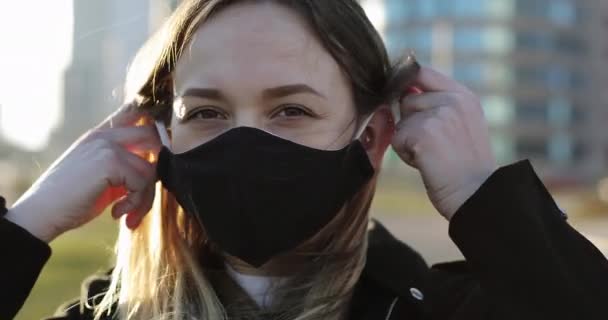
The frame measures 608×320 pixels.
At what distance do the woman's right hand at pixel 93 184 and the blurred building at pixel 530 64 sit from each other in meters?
47.6

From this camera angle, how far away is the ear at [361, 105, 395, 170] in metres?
2.03

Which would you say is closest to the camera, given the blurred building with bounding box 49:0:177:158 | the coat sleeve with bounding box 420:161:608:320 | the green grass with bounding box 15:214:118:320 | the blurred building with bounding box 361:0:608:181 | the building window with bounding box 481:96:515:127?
the coat sleeve with bounding box 420:161:608:320

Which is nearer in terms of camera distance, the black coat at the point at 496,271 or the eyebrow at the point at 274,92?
the black coat at the point at 496,271

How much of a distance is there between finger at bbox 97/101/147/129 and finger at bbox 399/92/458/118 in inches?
31.2

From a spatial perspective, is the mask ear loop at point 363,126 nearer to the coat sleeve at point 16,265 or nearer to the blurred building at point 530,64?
the coat sleeve at point 16,265

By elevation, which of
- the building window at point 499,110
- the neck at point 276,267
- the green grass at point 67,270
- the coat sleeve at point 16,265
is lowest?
the building window at point 499,110

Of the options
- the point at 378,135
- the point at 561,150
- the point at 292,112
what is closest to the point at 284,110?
the point at 292,112

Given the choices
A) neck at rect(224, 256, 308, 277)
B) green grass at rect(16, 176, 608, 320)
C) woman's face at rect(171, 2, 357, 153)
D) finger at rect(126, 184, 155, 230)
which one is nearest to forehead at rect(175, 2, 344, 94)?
woman's face at rect(171, 2, 357, 153)

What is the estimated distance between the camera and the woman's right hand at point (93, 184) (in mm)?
1971

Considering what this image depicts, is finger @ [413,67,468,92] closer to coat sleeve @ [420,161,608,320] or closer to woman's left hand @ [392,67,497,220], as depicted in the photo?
woman's left hand @ [392,67,497,220]

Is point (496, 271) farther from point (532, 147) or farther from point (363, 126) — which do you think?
point (532, 147)

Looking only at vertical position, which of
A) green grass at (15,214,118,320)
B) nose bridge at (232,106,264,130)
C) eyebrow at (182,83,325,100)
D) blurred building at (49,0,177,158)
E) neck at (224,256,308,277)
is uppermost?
blurred building at (49,0,177,158)

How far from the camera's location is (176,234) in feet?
6.77

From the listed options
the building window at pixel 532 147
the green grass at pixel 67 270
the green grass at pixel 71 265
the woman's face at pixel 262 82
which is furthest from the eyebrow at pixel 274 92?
the building window at pixel 532 147
